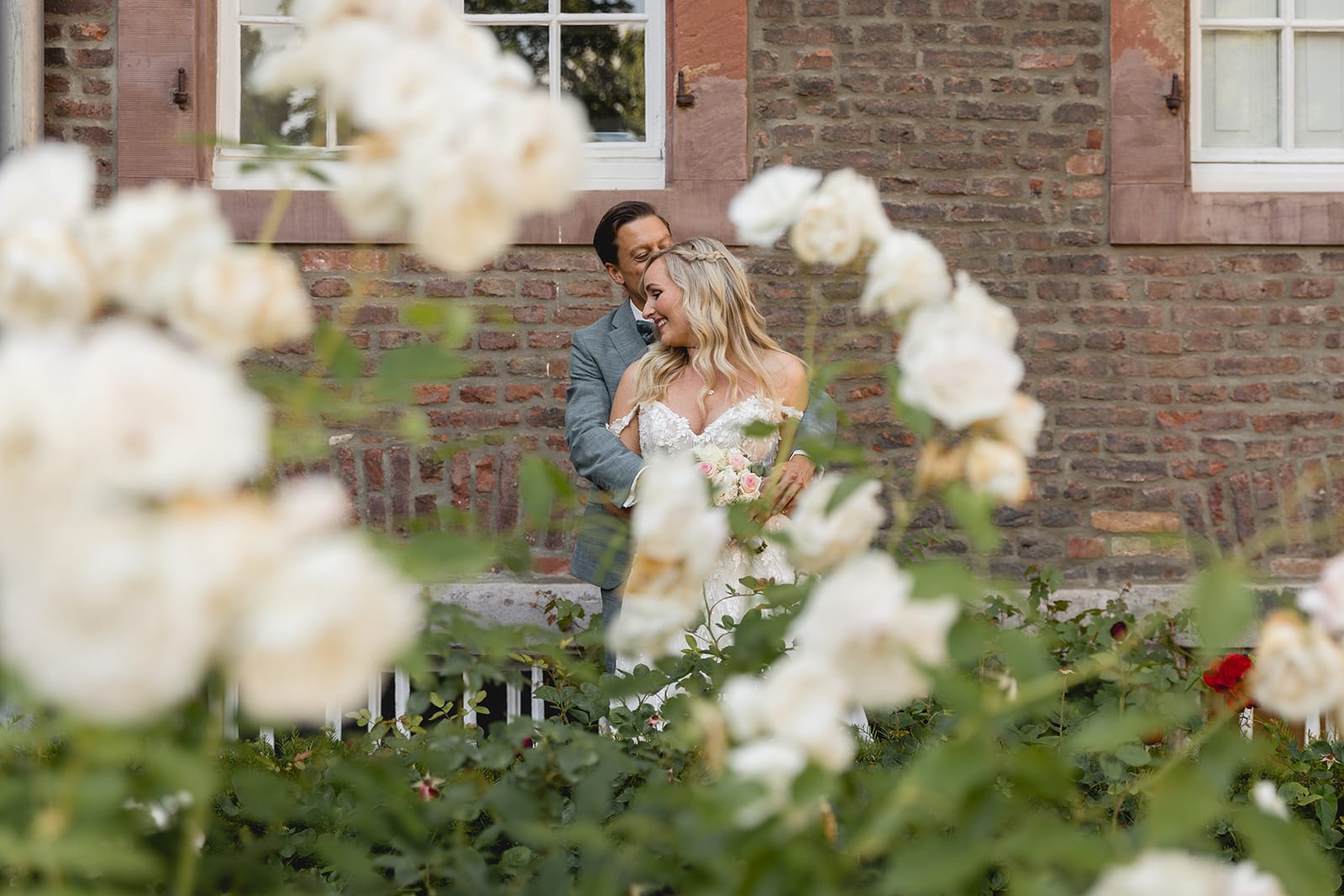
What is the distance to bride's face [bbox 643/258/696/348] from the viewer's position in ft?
12.7

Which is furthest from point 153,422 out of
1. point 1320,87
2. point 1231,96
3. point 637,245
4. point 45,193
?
point 1320,87

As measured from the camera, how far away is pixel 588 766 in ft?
4.56

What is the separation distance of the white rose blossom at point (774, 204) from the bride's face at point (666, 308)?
104 inches

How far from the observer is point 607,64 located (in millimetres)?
5062

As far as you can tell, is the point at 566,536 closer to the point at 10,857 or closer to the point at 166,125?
the point at 166,125

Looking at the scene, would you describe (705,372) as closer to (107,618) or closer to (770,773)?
(770,773)

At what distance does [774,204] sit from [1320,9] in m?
4.85

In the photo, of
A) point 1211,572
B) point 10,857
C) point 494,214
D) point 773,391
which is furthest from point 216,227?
point 773,391

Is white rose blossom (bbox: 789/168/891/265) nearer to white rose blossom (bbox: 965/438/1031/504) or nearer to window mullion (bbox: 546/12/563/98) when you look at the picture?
white rose blossom (bbox: 965/438/1031/504)

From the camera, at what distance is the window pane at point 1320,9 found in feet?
16.8

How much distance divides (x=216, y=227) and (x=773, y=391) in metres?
2.98

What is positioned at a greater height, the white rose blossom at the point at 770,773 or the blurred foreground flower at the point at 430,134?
the blurred foreground flower at the point at 430,134

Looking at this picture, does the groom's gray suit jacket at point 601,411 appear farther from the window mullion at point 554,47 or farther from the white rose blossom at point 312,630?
the white rose blossom at point 312,630

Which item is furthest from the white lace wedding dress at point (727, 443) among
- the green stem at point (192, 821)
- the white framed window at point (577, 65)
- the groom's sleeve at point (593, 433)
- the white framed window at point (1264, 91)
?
the green stem at point (192, 821)
